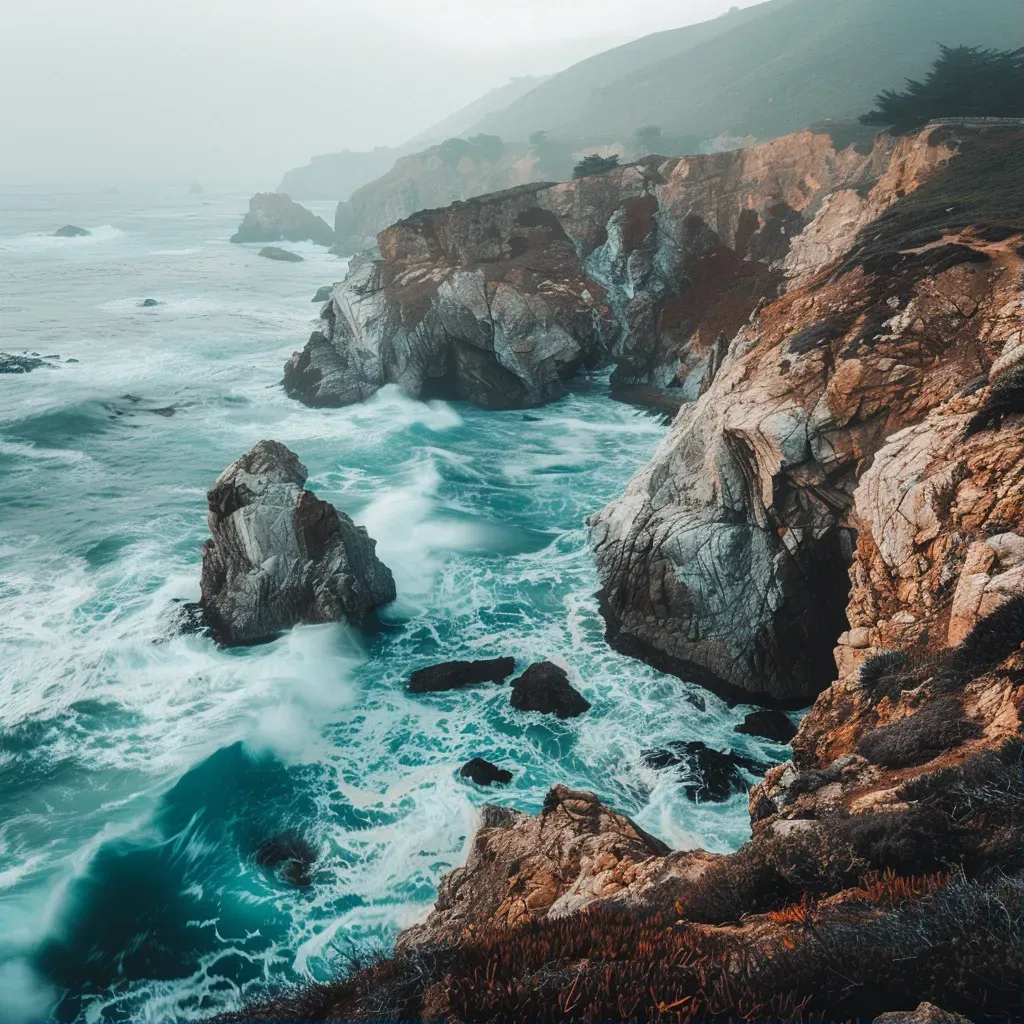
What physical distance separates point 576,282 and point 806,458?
33.3 meters

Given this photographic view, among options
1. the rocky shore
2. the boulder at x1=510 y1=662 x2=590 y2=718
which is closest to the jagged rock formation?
the rocky shore

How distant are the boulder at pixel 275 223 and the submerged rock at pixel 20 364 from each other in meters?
76.8

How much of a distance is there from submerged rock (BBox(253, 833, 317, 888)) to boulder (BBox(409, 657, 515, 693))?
18.9 ft


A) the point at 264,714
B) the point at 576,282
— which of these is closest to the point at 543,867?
the point at 264,714

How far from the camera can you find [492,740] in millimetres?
18578

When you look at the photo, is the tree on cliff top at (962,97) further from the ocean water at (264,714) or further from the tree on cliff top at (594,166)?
the ocean water at (264,714)

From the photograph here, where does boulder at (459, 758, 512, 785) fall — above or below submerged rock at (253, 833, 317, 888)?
above

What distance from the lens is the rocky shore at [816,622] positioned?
5828 millimetres

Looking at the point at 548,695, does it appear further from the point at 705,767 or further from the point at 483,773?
the point at 705,767

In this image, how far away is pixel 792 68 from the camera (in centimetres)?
12719

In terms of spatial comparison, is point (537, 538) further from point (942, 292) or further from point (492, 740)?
point (942, 292)

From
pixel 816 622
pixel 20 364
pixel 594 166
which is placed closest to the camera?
pixel 816 622

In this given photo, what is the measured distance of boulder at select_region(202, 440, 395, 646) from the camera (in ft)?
74.1

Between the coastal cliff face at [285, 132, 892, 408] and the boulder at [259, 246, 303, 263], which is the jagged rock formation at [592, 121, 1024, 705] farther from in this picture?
the boulder at [259, 246, 303, 263]
